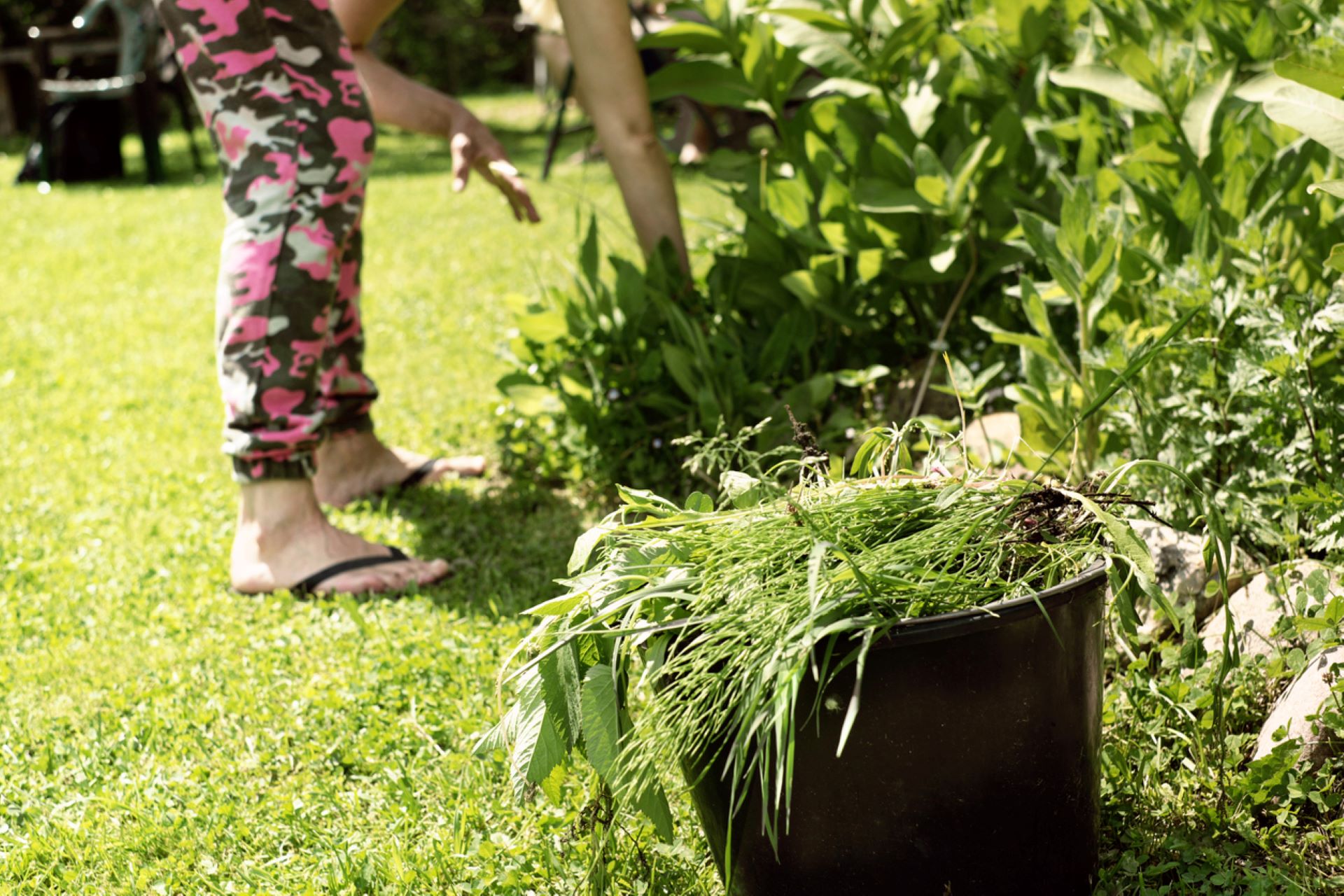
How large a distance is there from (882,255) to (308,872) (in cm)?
164

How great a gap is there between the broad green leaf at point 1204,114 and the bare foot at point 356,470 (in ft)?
Answer: 5.82

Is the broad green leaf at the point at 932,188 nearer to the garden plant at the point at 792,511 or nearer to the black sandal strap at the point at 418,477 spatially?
the garden plant at the point at 792,511

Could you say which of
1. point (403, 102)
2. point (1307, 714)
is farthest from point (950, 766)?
point (403, 102)

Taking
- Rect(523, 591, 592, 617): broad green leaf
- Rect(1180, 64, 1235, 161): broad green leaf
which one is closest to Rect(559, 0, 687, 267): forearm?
Rect(1180, 64, 1235, 161): broad green leaf

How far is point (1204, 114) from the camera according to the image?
87.2 inches

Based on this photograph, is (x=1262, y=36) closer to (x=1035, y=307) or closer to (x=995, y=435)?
(x=1035, y=307)

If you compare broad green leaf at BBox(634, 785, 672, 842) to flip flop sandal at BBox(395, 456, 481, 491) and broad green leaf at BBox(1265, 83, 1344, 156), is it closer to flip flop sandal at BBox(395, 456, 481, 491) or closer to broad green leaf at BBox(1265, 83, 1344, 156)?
broad green leaf at BBox(1265, 83, 1344, 156)

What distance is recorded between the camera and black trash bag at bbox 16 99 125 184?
906 cm

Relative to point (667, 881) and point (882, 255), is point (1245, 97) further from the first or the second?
point (667, 881)

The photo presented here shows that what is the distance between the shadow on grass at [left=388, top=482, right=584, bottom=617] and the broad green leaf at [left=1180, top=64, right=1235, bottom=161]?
1.40 m

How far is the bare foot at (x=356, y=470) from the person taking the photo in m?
2.89

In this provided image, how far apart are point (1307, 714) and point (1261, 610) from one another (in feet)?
0.81

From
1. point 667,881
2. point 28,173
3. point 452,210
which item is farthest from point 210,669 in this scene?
point 28,173

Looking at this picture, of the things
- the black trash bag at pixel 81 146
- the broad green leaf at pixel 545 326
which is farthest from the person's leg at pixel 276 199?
the black trash bag at pixel 81 146
